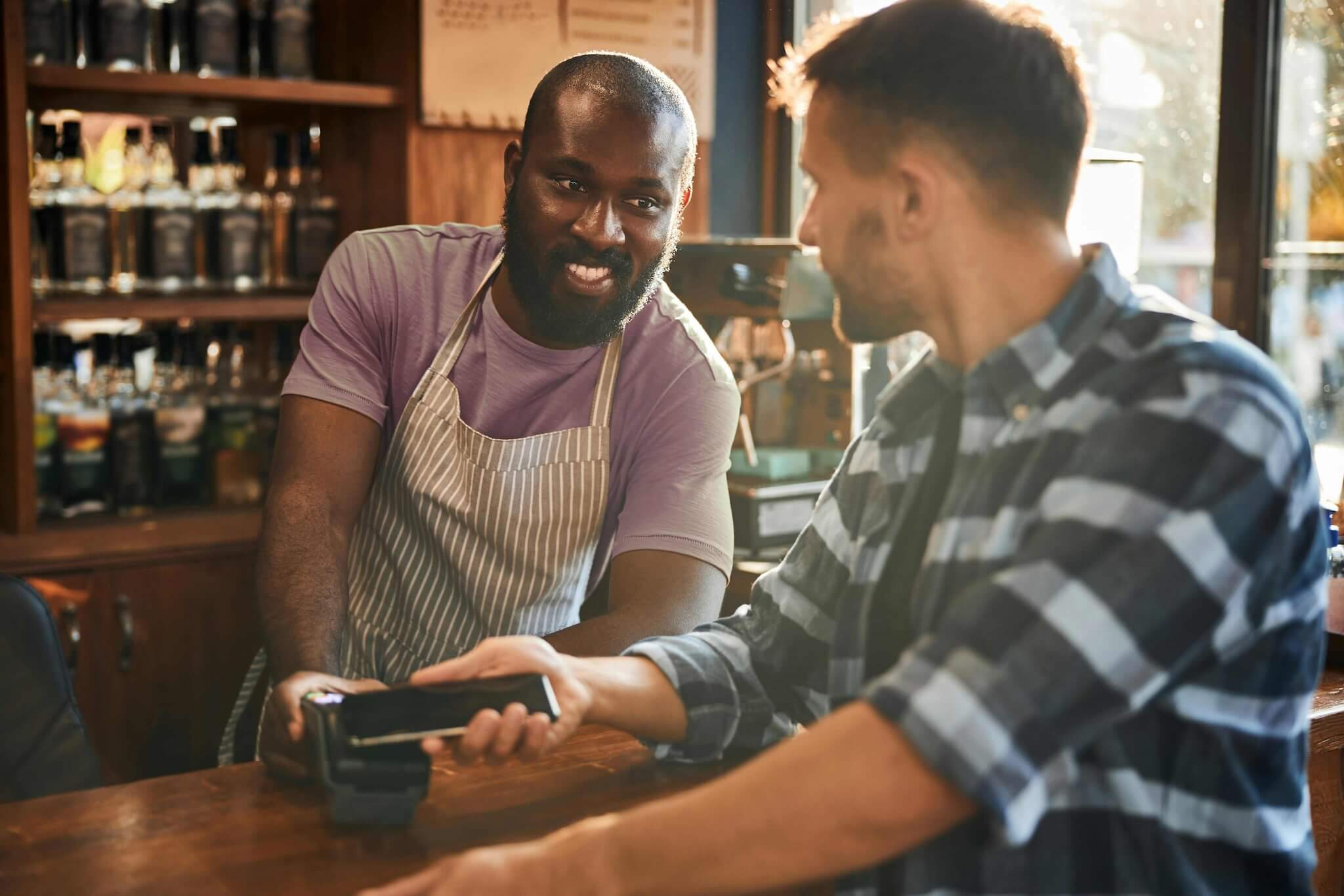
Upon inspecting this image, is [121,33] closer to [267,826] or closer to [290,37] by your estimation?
[290,37]

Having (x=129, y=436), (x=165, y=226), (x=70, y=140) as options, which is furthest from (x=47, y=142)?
(x=129, y=436)

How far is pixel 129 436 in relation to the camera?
303 centimetres

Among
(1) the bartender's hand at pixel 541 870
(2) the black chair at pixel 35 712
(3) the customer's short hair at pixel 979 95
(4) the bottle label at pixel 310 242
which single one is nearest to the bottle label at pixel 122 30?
(4) the bottle label at pixel 310 242

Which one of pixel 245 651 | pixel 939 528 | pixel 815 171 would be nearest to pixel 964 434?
pixel 939 528

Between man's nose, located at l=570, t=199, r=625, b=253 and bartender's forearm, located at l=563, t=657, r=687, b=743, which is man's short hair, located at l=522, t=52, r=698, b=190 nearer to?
man's nose, located at l=570, t=199, r=625, b=253

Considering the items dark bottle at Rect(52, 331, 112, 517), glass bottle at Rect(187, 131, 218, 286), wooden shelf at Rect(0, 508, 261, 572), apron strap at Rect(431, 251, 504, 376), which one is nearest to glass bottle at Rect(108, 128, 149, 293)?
glass bottle at Rect(187, 131, 218, 286)

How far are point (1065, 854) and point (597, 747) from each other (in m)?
0.56

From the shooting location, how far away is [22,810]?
119 cm

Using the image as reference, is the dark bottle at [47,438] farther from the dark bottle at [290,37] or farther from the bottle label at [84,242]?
the dark bottle at [290,37]

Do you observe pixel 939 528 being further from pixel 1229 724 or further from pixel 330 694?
pixel 330 694

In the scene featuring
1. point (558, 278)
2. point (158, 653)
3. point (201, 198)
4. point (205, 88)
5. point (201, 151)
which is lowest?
point (158, 653)

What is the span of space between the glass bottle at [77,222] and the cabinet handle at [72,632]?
70cm

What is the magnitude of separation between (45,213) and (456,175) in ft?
2.81

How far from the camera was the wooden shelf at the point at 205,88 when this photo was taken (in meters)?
2.80
